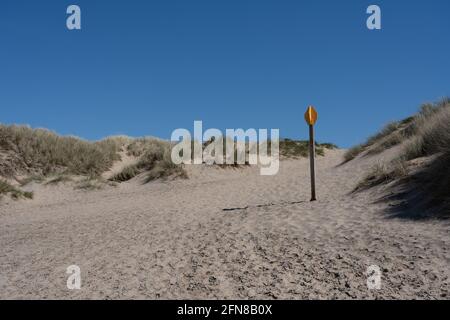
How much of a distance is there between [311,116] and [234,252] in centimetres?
531

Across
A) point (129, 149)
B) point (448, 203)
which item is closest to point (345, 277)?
point (448, 203)

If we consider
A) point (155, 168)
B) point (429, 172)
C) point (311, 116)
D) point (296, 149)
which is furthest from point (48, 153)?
point (429, 172)

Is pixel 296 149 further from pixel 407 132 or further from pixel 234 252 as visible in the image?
pixel 234 252

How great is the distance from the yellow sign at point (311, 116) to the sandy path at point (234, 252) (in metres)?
1.91

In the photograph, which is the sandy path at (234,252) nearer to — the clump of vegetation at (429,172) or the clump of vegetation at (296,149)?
the clump of vegetation at (429,172)

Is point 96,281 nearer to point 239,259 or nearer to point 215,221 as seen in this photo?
point 239,259

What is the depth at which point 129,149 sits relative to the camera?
25594mm

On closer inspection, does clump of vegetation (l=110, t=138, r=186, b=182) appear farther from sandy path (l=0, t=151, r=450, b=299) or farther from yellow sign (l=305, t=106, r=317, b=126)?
yellow sign (l=305, t=106, r=317, b=126)

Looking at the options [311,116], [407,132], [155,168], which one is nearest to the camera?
[311,116]

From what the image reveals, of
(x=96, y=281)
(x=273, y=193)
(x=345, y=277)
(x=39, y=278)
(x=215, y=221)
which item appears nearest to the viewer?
(x=345, y=277)

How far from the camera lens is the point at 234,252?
569 centimetres

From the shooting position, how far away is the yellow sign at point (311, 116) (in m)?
9.92
